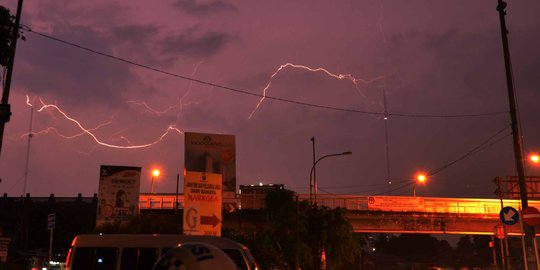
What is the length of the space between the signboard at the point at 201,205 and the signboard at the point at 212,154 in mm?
9131

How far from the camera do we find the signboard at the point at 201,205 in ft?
71.0

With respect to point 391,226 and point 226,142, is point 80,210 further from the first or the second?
point 226,142

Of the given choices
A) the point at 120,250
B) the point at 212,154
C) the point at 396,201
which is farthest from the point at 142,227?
the point at 396,201

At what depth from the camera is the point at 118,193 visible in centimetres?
3147

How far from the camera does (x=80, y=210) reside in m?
112

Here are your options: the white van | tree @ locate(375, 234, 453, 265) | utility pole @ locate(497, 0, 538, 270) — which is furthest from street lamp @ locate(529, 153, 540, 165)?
tree @ locate(375, 234, 453, 265)

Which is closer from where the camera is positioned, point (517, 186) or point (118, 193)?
point (118, 193)

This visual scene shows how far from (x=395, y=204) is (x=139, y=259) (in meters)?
46.1

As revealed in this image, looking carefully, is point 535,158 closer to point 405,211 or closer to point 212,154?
A: point 212,154

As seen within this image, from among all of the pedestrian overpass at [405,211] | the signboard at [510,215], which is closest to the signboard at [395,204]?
the pedestrian overpass at [405,211]

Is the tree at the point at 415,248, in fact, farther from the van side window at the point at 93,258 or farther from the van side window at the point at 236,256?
the van side window at the point at 236,256

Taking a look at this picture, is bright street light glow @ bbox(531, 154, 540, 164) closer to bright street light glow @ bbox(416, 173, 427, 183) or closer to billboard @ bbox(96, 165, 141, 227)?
billboard @ bbox(96, 165, 141, 227)

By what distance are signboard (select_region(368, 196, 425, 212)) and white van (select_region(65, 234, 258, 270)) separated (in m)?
44.2

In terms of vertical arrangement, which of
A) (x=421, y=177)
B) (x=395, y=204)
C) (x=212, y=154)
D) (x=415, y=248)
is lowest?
(x=415, y=248)
